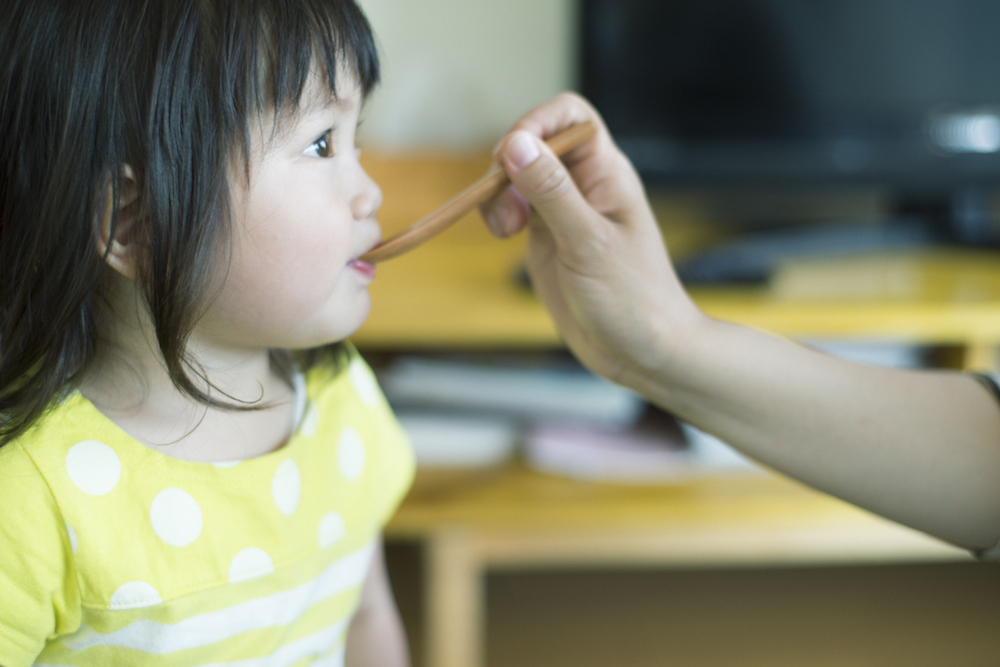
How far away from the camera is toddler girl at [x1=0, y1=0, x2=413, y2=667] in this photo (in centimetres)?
42

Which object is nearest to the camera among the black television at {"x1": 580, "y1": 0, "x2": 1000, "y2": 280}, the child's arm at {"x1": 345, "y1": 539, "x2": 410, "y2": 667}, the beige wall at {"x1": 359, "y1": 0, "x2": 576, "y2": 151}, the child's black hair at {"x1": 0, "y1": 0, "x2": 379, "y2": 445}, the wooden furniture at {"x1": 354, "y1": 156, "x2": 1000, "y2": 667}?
the child's black hair at {"x1": 0, "y1": 0, "x2": 379, "y2": 445}

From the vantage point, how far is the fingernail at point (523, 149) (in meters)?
0.48

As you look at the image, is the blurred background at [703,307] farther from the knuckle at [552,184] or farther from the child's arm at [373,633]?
the knuckle at [552,184]

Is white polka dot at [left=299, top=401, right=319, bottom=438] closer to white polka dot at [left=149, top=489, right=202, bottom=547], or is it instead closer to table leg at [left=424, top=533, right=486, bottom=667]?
white polka dot at [left=149, top=489, right=202, bottom=547]

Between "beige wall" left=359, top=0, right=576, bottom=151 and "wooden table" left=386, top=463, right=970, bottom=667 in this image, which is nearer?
"wooden table" left=386, top=463, right=970, bottom=667

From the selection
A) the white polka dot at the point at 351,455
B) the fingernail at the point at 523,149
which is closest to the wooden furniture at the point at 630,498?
the white polka dot at the point at 351,455

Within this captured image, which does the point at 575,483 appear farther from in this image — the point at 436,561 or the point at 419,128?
the point at 419,128

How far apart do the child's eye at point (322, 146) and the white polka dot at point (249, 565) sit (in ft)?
0.76

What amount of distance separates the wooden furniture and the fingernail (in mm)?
425

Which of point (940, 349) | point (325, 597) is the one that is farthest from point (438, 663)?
point (940, 349)

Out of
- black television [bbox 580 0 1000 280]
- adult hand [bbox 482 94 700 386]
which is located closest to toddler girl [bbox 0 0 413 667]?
adult hand [bbox 482 94 700 386]

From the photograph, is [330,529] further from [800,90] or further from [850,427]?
[800,90]

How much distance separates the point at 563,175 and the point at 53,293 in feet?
0.92

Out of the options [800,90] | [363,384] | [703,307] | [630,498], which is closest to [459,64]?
[800,90]
